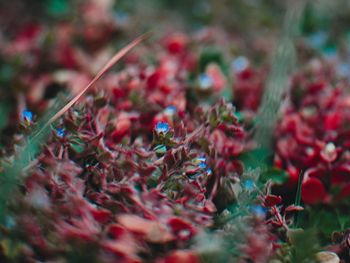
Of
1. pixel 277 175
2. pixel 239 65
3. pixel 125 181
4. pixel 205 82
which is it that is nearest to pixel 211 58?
pixel 239 65

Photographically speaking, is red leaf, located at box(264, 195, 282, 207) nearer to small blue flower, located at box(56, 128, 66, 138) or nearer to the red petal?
the red petal

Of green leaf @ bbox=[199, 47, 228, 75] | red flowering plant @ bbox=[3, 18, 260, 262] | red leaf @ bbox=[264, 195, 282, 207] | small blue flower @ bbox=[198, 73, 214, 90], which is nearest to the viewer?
red flowering plant @ bbox=[3, 18, 260, 262]

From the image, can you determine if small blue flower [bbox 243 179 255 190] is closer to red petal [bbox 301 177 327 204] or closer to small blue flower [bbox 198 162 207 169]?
small blue flower [bbox 198 162 207 169]

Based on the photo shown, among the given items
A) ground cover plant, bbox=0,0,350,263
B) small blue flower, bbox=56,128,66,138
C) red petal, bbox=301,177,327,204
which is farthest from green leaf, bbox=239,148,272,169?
small blue flower, bbox=56,128,66,138

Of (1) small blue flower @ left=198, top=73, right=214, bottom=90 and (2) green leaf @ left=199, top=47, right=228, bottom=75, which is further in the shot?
(2) green leaf @ left=199, top=47, right=228, bottom=75

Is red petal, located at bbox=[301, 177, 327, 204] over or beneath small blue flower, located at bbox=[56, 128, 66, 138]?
beneath

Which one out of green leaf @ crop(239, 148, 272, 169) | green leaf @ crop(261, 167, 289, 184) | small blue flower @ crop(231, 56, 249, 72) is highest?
small blue flower @ crop(231, 56, 249, 72)

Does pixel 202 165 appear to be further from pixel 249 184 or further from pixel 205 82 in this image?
pixel 205 82

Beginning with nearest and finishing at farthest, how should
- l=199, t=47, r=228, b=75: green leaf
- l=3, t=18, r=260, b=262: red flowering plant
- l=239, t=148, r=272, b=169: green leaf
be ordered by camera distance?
l=3, t=18, r=260, b=262: red flowering plant
l=239, t=148, r=272, b=169: green leaf
l=199, t=47, r=228, b=75: green leaf

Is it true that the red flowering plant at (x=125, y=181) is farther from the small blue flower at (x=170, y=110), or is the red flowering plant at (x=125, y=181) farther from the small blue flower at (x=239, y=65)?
the small blue flower at (x=239, y=65)
